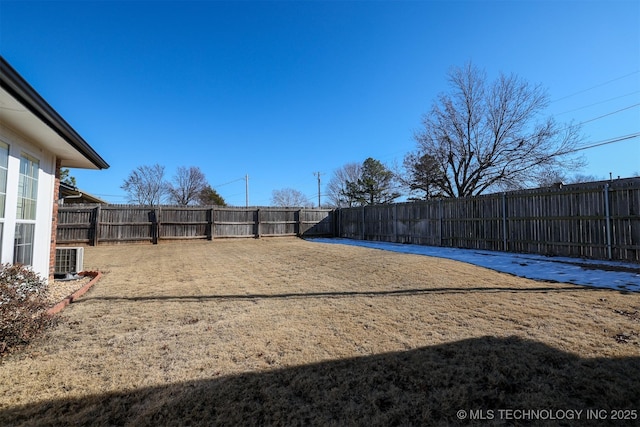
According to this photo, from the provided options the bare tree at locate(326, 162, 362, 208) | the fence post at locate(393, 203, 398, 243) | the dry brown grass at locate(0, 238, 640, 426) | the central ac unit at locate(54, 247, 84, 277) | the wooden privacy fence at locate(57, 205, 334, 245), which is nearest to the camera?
the dry brown grass at locate(0, 238, 640, 426)

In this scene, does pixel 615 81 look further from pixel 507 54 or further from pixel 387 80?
pixel 387 80

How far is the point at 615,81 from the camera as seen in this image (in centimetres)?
1262

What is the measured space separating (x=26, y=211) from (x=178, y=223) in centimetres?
1137

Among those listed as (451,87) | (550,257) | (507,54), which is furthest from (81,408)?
(451,87)

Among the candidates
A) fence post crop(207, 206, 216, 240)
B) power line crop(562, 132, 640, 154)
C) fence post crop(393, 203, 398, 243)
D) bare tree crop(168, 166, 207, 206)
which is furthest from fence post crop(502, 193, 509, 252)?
bare tree crop(168, 166, 207, 206)

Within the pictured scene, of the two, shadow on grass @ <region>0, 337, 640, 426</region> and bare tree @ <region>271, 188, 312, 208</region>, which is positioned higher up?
bare tree @ <region>271, 188, 312, 208</region>

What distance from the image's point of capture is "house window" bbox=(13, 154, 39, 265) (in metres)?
4.22

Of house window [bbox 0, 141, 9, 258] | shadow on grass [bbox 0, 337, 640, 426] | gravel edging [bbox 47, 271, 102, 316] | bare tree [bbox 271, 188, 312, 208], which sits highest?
bare tree [bbox 271, 188, 312, 208]

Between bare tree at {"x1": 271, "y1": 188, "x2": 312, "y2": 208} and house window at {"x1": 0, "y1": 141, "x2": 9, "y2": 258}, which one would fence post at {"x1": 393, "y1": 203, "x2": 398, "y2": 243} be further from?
bare tree at {"x1": 271, "y1": 188, "x2": 312, "y2": 208}

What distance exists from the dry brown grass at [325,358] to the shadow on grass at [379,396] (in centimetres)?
1

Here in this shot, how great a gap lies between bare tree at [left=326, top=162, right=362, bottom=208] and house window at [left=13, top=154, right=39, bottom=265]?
28.8m

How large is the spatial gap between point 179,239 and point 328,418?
15613 mm

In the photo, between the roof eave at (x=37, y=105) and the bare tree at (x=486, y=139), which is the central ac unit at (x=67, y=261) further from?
the bare tree at (x=486, y=139)

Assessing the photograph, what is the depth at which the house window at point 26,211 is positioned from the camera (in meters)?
4.22
